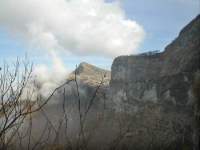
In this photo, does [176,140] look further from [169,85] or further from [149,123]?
[169,85]

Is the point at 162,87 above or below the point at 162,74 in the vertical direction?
below

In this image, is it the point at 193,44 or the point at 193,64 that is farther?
the point at 193,44

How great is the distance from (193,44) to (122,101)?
44.7m

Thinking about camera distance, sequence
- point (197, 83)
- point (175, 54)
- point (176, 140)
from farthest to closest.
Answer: point (175, 54), point (176, 140), point (197, 83)

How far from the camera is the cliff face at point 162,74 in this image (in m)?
122

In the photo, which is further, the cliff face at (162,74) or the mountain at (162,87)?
the cliff face at (162,74)

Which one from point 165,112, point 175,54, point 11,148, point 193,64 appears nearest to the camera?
point 11,148

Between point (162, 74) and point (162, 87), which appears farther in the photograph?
point (162, 74)

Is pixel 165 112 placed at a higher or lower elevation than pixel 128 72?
lower

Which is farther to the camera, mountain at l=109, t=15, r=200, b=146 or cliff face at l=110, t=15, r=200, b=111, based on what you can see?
cliff face at l=110, t=15, r=200, b=111

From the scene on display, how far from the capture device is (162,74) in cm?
13925

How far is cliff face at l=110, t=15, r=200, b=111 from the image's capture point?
400ft

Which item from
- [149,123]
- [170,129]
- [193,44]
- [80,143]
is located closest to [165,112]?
[149,123]

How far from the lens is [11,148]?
393 centimetres
